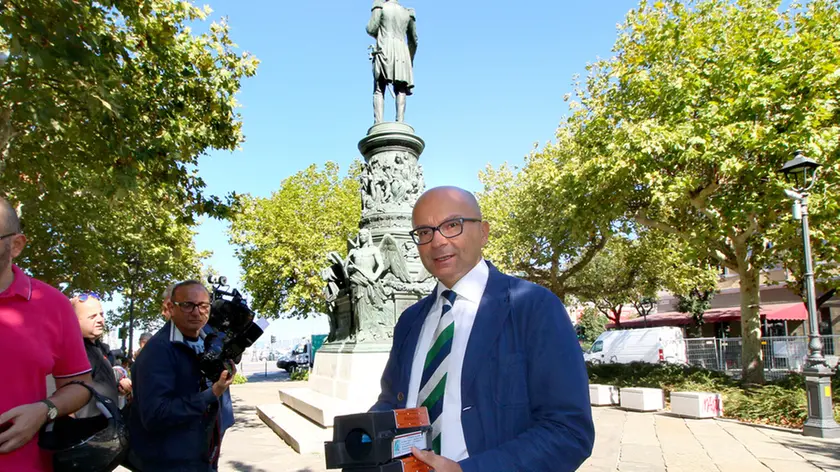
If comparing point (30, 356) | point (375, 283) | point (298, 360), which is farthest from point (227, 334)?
point (298, 360)

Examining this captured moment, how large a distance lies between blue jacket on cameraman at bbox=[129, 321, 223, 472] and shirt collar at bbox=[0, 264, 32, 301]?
39.7 inches

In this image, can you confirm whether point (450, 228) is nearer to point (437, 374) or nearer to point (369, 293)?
point (437, 374)

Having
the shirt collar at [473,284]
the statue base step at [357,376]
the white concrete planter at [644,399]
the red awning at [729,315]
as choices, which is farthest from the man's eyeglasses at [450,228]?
the red awning at [729,315]

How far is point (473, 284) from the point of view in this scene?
204cm

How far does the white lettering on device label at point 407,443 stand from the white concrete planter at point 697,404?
441 inches

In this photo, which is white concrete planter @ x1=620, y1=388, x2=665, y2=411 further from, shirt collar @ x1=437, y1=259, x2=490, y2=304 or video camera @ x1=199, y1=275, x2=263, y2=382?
shirt collar @ x1=437, y1=259, x2=490, y2=304

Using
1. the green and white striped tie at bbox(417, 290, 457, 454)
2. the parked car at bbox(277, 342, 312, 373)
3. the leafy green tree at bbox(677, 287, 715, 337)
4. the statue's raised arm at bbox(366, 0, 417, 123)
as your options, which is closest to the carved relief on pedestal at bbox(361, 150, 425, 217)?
the statue's raised arm at bbox(366, 0, 417, 123)

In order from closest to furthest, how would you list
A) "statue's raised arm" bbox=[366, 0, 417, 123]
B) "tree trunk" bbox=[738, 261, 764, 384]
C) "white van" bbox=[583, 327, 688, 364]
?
"statue's raised arm" bbox=[366, 0, 417, 123] → "tree trunk" bbox=[738, 261, 764, 384] → "white van" bbox=[583, 327, 688, 364]

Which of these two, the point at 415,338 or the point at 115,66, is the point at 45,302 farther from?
the point at 115,66

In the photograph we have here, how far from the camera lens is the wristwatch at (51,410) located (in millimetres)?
2137

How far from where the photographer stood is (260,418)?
11352 millimetres

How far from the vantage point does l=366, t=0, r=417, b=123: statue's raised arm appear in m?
10.5

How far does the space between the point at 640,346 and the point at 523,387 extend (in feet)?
88.5

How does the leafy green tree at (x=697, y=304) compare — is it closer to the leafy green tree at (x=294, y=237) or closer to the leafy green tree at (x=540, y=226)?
the leafy green tree at (x=540, y=226)
